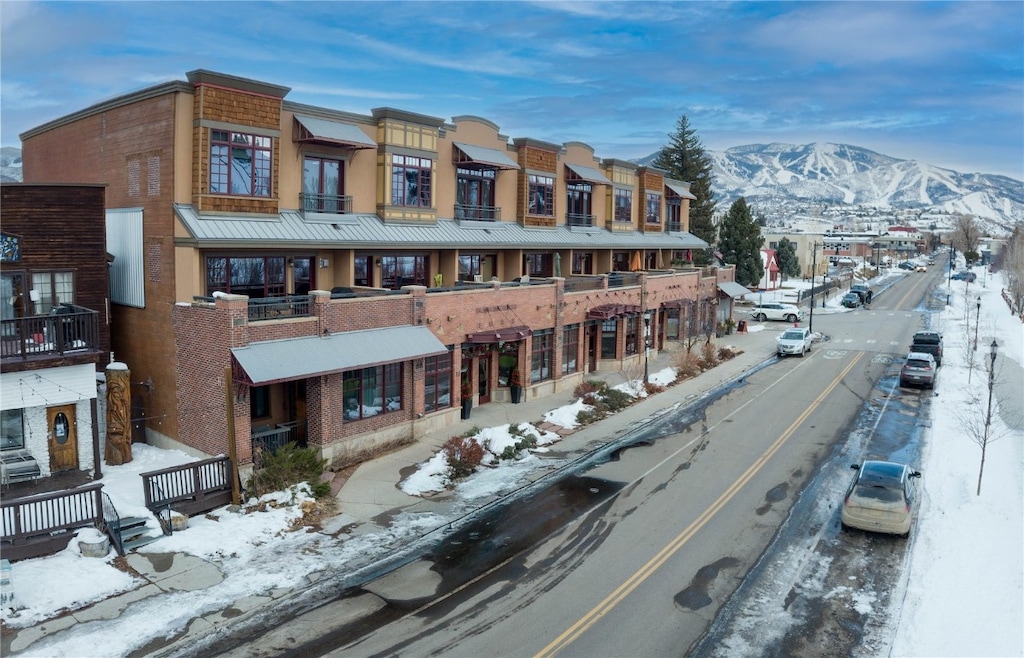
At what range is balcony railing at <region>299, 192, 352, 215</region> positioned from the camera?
25781mm

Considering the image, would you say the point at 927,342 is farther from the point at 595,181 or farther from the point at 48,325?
the point at 48,325

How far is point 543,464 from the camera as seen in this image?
77.8 ft

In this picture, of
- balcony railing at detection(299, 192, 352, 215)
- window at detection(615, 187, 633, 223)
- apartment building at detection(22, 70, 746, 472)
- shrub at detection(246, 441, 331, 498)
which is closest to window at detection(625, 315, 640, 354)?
apartment building at detection(22, 70, 746, 472)

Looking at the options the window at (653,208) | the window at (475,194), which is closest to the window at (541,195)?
the window at (475,194)

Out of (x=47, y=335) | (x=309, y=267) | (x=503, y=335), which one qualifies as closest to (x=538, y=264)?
(x=503, y=335)

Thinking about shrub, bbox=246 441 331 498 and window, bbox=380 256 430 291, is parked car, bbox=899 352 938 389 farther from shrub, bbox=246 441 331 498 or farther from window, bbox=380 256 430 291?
shrub, bbox=246 441 331 498

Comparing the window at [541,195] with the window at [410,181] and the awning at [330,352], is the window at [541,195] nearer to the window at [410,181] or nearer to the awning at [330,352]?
the window at [410,181]

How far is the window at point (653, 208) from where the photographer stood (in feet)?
157

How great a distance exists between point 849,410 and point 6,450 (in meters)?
30.5

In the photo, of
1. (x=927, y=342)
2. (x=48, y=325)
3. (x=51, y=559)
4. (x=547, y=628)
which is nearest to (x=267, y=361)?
(x=48, y=325)

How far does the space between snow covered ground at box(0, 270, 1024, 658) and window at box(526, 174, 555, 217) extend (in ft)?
49.6

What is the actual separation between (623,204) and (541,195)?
928 centimetres

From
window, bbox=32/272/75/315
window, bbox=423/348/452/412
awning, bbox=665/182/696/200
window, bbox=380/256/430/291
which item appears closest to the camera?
window, bbox=32/272/75/315

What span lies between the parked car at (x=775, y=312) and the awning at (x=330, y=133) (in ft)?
151
